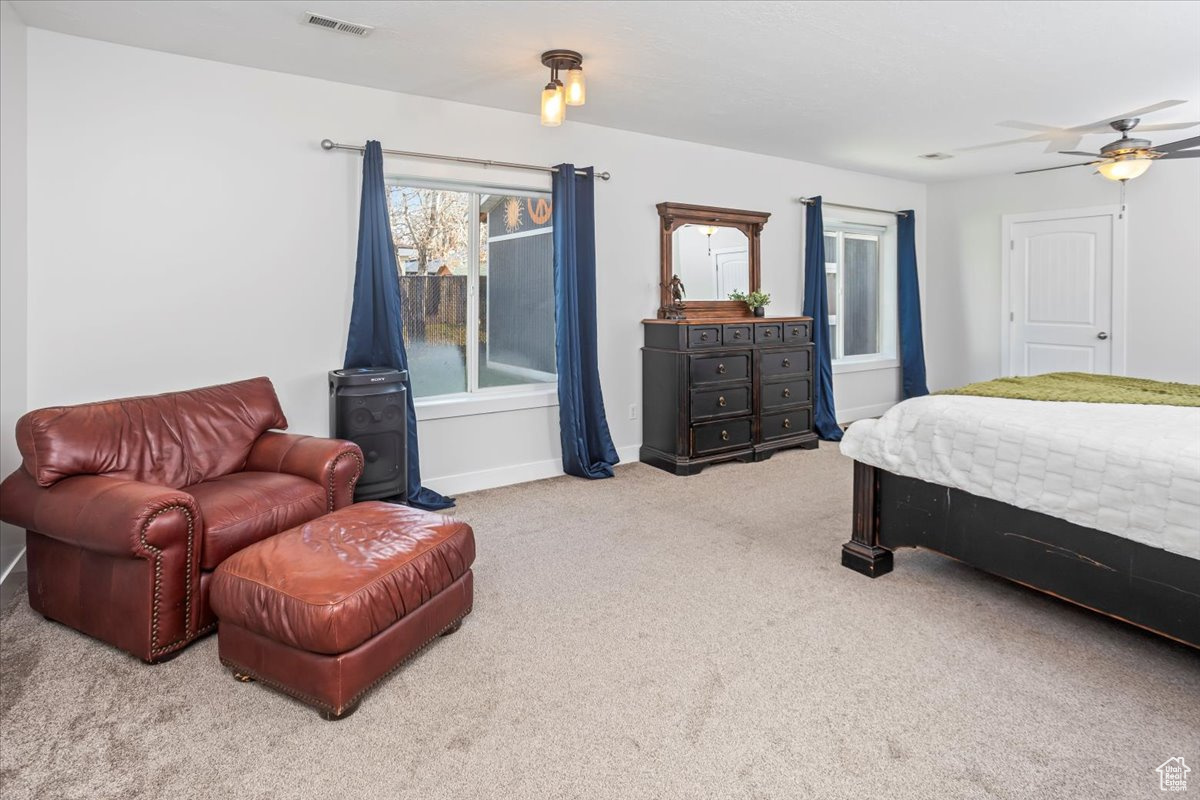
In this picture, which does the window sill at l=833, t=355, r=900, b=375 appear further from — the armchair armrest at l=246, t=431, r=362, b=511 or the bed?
the armchair armrest at l=246, t=431, r=362, b=511

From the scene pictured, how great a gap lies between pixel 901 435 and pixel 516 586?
1750 millimetres

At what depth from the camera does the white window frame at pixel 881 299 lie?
677cm

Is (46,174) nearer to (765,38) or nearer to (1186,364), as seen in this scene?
(765,38)

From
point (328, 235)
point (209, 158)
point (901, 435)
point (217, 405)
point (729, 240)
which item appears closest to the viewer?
point (901, 435)

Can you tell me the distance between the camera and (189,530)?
2240 mm

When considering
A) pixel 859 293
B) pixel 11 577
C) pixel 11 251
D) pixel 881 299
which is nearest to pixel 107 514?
pixel 11 577

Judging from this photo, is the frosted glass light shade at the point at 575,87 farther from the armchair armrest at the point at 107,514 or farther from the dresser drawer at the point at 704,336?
the armchair armrest at the point at 107,514

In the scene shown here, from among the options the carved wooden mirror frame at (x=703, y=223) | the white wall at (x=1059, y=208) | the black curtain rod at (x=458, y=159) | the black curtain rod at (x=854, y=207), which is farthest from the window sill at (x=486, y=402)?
the white wall at (x=1059, y=208)

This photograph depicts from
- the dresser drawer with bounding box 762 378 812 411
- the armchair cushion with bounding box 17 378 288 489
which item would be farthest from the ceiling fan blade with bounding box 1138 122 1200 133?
the armchair cushion with bounding box 17 378 288 489

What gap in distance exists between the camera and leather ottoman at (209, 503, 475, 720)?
6.26 ft

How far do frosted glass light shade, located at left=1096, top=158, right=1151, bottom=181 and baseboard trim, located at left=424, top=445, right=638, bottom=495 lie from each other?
3.87 m

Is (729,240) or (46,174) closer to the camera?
(46,174)

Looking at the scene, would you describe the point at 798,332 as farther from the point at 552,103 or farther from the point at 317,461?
the point at 317,461

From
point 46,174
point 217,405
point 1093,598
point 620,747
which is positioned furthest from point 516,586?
point 46,174
